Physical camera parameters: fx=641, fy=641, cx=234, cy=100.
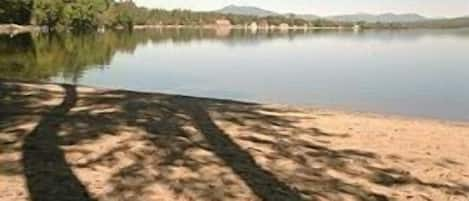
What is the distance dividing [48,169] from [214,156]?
186cm

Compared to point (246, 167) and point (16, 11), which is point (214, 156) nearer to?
point (246, 167)

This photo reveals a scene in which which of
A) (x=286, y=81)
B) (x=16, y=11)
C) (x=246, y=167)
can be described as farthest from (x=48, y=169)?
(x=16, y=11)

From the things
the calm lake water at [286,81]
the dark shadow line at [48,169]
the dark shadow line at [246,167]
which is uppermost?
the dark shadow line at [48,169]

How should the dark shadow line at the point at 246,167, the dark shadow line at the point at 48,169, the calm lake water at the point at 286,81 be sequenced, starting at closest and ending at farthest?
1. the dark shadow line at the point at 48,169
2. the dark shadow line at the point at 246,167
3. the calm lake water at the point at 286,81

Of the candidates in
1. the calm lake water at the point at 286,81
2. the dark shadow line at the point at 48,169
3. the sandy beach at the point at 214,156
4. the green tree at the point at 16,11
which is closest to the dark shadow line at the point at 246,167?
the sandy beach at the point at 214,156

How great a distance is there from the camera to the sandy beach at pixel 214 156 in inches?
243

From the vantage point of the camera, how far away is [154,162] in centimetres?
700

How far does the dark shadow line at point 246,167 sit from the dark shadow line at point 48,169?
1650mm

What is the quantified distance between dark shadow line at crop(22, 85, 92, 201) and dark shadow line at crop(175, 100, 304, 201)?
65.0 inches

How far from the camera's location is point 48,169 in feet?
21.6

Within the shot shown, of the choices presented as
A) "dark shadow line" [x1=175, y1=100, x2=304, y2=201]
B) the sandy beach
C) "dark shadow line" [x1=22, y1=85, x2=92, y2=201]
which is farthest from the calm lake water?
"dark shadow line" [x1=22, y1=85, x2=92, y2=201]

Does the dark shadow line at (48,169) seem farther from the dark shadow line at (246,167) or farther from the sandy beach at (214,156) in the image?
the dark shadow line at (246,167)

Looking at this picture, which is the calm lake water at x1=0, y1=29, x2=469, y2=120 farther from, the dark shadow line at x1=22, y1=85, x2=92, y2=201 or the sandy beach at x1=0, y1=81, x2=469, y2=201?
the dark shadow line at x1=22, y1=85, x2=92, y2=201

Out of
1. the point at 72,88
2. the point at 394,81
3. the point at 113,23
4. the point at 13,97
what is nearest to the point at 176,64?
the point at 394,81
